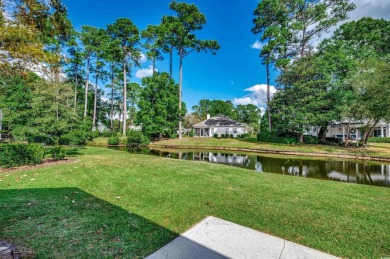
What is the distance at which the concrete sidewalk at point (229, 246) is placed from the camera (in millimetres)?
2312

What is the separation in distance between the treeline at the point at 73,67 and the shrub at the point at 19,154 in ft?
4.44

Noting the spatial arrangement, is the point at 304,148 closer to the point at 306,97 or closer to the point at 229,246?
the point at 306,97

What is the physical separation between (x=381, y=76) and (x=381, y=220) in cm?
1919

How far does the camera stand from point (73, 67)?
3119 cm

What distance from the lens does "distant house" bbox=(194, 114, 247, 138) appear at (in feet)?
128

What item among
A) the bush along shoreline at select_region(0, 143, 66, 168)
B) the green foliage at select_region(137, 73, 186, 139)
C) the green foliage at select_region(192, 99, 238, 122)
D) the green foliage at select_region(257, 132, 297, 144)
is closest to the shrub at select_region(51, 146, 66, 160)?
the bush along shoreline at select_region(0, 143, 66, 168)

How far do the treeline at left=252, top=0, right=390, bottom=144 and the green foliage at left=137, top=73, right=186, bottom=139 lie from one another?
45.6ft

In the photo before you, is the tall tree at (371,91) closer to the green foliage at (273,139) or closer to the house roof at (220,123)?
the green foliage at (273,139)

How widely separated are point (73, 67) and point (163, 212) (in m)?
36.2

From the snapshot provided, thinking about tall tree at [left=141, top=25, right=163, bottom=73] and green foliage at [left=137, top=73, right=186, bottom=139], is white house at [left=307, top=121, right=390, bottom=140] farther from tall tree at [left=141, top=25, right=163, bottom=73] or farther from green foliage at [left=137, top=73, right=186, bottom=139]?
tall tree at [left=141, top=25, right=163, bottom=73]

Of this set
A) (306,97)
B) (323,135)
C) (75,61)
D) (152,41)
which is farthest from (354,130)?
(75,61)

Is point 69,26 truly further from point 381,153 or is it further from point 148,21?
point 148,21

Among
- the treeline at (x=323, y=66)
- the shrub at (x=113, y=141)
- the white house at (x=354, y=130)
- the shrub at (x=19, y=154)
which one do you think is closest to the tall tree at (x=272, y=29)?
the treeline at (x=323, y=66)

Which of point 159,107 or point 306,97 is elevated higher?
Result: point 306,97
